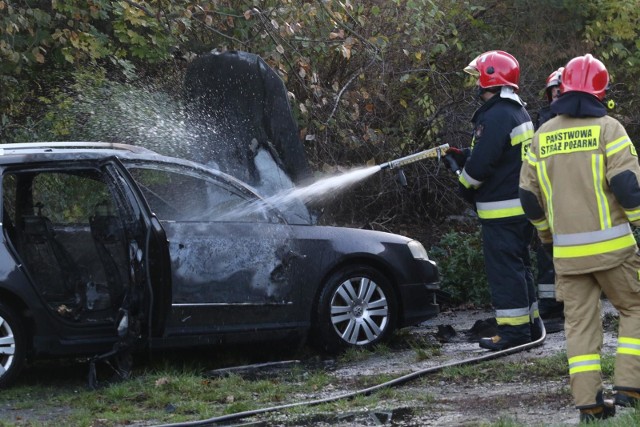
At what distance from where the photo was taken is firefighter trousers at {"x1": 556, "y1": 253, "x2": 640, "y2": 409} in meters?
5.47

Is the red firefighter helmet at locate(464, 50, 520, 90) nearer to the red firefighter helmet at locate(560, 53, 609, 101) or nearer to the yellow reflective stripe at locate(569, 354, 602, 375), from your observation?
the red firefighter helmet at locate(560, 53, 609, 101)

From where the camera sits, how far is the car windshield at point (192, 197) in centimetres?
779

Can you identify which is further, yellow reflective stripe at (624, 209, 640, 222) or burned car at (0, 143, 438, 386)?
burned car at (0, 143, 438, 386)

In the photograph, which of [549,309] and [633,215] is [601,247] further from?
[549,309]

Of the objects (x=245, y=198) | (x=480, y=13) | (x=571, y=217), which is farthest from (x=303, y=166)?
(x=480, y=13)

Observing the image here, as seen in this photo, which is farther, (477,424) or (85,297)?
(85,297)

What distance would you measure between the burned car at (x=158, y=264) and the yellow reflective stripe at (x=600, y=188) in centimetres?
296

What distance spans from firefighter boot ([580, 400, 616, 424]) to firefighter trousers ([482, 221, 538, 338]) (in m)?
2.47

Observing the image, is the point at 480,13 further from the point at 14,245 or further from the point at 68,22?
the point at 14,245

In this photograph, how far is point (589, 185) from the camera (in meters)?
5.53

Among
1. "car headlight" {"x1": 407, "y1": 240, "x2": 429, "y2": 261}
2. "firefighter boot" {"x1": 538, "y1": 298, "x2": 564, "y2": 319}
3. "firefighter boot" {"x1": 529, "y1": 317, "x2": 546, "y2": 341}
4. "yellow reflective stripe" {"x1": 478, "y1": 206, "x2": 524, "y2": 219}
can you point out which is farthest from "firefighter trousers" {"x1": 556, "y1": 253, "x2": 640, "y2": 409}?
"firefighter boot" {"x1": 538, "y1": 298, "x2": 564, "y2": 319}

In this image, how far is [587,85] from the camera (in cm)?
560

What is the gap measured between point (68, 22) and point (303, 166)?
288 centimetres

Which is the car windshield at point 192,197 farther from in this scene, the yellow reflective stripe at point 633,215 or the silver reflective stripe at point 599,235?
the yellow reflective stripe at point 633,215
